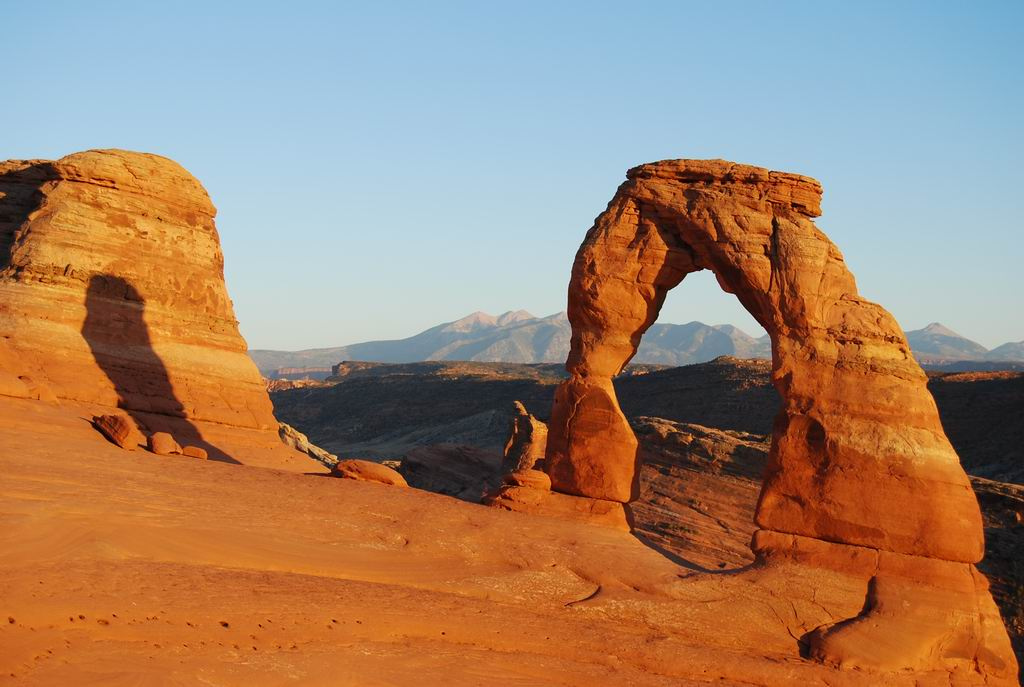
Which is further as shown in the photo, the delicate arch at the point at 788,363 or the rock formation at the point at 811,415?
the delicate arch at the point at 788,363

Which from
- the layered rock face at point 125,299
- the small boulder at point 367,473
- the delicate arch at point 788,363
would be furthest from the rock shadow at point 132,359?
Answer: the delicate arch at point 788,363

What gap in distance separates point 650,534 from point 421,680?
14013 mm

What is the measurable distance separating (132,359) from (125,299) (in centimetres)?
125

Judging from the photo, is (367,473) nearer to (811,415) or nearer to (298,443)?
(811,415)

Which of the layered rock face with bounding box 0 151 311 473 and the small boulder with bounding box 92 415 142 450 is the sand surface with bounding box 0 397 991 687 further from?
the layered rock face with bounding box 0 151 311 473

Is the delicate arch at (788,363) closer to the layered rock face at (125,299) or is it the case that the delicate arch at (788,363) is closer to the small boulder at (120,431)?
the small boulder at (120,431)

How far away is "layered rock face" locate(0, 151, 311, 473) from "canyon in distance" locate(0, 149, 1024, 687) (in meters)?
0.06

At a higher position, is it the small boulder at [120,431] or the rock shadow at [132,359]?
the rock shadow at [132,359]

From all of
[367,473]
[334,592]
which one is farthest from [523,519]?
[334,592]

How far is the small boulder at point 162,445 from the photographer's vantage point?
16.4m

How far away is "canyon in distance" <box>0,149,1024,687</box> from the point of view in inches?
388

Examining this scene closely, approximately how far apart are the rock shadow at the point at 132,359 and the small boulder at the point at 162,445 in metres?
3.20

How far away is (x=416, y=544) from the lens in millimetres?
12711

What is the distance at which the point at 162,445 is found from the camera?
16484mm
